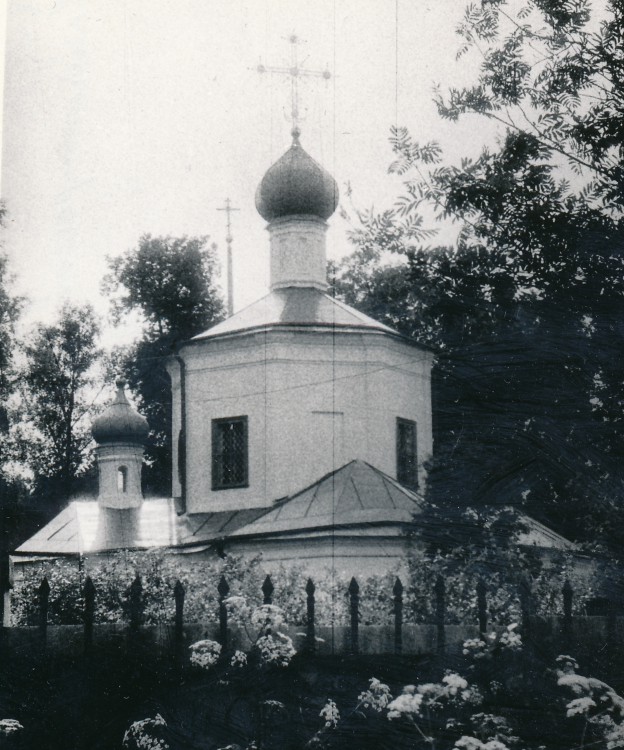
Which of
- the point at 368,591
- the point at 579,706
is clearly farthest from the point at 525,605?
the point at 368,591

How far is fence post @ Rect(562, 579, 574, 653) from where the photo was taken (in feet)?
22.2

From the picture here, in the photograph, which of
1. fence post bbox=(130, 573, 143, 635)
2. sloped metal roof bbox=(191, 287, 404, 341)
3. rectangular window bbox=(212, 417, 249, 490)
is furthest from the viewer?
rectangular window bbox=(212, 417, 249, 490)

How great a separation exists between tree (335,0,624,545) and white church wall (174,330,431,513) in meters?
4.59

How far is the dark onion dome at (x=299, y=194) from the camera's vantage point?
14.4 meters

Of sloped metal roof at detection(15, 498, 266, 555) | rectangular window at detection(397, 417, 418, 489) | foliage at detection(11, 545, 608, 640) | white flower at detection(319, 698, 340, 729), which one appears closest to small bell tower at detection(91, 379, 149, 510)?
sloped metal roof at detection(15, 498, 266, 555)

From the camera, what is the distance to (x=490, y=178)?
759cm

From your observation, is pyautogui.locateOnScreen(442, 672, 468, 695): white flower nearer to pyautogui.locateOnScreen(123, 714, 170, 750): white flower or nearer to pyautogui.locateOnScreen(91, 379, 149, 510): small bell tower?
pyautogui.locateOnScreen(123, 714, 170, 750): white flower

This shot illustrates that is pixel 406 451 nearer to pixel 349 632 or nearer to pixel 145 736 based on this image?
pixel 349 632

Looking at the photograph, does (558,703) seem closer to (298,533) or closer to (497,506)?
(497,506)

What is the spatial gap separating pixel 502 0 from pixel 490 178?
49.2 inches

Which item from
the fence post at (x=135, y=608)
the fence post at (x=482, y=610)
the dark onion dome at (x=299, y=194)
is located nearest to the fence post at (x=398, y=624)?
the fence post at (x=482, y=610)

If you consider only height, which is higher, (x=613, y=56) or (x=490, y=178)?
(x=613, y=56)

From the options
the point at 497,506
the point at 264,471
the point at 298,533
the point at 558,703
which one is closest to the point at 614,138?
the point at 497,506

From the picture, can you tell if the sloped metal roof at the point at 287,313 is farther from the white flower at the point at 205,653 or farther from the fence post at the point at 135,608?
the white flower at the point at 205,653
